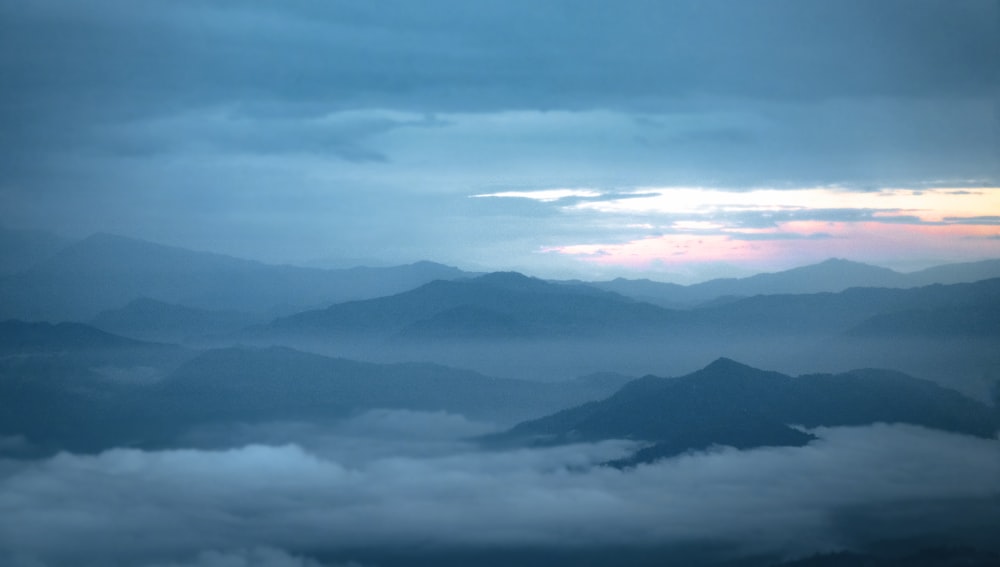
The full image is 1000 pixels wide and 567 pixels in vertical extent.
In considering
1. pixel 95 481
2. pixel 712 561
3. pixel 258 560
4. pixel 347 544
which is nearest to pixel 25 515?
pixel 95 481

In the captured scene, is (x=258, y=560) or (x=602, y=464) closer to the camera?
(x=258, y=560)

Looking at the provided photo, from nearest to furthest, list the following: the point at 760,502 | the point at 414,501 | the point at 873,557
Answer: the point at 873,557
the point at 760,502
the point at 414,501

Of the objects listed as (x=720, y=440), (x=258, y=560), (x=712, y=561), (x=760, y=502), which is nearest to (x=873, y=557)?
(x=712, y=561)

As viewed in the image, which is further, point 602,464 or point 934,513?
point 602,464

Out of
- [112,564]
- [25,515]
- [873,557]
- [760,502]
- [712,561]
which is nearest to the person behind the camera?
[873,557]

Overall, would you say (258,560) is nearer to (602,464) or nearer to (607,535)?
(607,535)

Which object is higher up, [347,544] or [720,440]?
[720,440]

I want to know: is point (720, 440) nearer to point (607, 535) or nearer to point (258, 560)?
point (607, 535)

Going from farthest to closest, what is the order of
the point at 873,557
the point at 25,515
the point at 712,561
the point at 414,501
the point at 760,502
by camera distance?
the point at 414,501 → the point at 25,515 → the point at 760,502 → the point at 712,561 → the point at 873,557

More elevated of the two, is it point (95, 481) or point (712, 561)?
point (95, 481)
